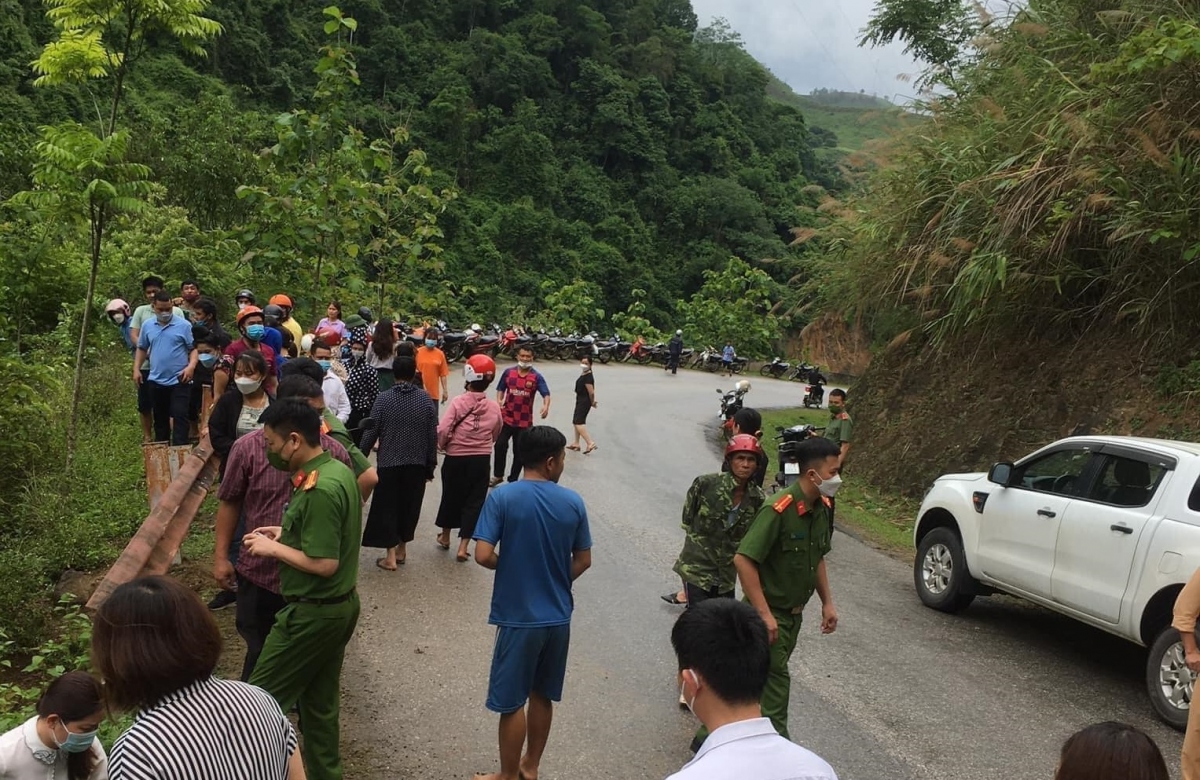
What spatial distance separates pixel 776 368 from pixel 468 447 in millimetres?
34332

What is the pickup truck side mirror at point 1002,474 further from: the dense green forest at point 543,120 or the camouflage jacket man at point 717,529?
the dense green forest at point 543,120

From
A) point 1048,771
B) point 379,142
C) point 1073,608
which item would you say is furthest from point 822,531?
point 379,142

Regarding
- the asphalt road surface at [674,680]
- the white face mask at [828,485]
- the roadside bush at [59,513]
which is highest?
the white face mask at [828,485]

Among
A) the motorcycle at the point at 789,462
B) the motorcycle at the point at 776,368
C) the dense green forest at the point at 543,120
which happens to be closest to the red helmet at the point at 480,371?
the motorcycle at the point at 789,462

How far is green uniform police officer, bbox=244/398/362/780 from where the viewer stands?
12.9 ft

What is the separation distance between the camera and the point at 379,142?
610 inches

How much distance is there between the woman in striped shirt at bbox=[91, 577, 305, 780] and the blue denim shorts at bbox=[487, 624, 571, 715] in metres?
1.99

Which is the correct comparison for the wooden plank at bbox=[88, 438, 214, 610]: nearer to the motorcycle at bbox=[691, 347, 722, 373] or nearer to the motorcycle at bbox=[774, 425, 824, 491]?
the motorcycle at bbox=[774, 425, 824, 491]

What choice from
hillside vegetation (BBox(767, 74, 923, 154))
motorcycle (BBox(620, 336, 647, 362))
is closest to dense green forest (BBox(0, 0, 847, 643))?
motorcycle (BBox(620, 336, 647, 362))

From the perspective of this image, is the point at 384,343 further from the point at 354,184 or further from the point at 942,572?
the point at 354,184

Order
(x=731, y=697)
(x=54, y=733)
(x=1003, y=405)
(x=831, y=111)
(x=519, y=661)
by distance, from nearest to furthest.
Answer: (x=731, y=697) → (x=54, y=733) → (x=519, y=661) → (x=1003, y=405) → (x=831, y=111)

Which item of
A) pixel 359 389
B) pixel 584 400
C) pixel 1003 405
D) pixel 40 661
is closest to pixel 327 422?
pixel 40 661

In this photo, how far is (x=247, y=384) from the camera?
614 cm

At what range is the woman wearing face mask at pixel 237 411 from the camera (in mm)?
6215
